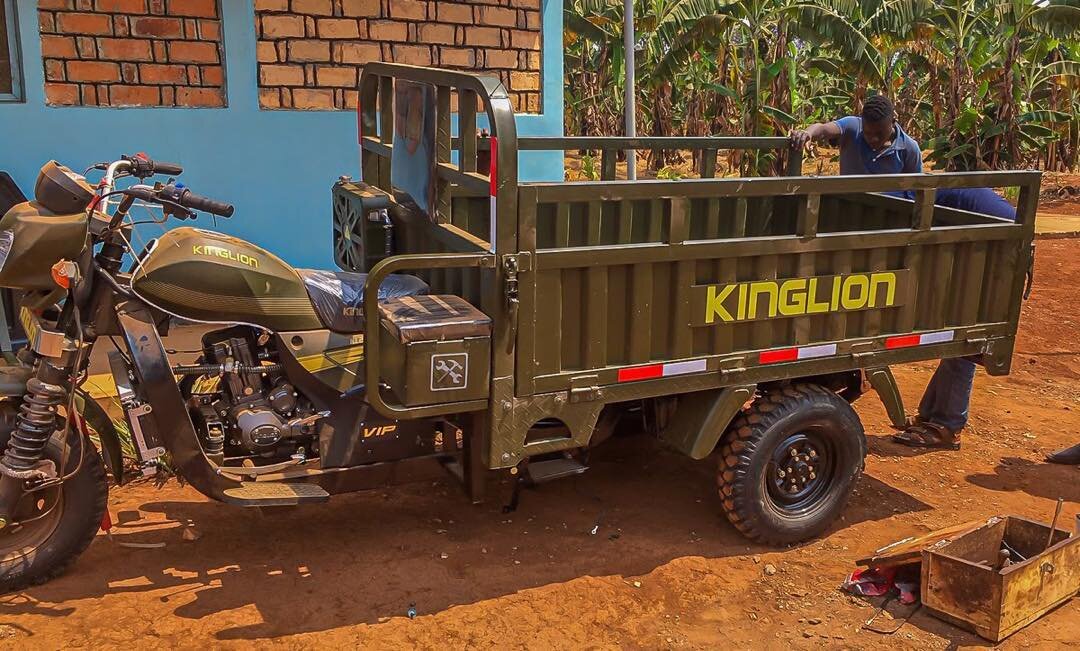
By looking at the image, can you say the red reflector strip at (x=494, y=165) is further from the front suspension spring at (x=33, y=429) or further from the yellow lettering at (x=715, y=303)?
the front suspension spring at (x=33, y=429)

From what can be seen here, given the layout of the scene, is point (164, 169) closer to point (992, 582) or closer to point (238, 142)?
point (238, 142)

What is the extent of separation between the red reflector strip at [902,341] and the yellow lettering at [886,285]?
174 mm

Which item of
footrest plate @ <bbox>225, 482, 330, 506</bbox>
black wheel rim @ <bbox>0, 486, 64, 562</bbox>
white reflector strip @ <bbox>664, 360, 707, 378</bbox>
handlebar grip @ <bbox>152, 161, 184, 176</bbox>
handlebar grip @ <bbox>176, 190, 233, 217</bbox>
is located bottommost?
black wheel rim @ <bbox>0, 486, 64, 562</bbox>

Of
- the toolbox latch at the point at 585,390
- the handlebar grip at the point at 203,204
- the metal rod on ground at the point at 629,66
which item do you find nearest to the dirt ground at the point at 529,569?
the toolbox latch at the point at 585,390

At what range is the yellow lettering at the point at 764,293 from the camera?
4.12m

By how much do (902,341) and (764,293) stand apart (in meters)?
0.81

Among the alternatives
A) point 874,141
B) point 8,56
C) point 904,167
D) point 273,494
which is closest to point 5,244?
point 273,494

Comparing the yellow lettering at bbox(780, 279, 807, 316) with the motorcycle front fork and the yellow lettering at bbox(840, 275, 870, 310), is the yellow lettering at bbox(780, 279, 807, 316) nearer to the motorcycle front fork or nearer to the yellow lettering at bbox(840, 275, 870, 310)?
the yellow lettering at bbox(840, 275, 870, 310)

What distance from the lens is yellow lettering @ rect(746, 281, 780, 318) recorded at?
4.12 meters

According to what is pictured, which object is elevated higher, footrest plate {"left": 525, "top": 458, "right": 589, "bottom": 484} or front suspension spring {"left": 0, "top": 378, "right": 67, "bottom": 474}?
front suspension spring {"left": 0, "top": 378, "right": 67, "bottom": 474}

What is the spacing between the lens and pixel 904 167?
227 inches

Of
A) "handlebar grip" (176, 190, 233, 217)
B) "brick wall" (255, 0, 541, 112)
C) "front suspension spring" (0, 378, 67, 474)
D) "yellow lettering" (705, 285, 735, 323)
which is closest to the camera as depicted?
"handlebar grip" (176, 190, 233, 217)

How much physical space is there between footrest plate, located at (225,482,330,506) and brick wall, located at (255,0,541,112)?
359 cm

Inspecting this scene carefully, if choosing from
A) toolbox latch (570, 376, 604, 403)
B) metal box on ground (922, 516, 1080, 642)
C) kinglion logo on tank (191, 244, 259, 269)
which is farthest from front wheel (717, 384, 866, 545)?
kinglion logo on tank (191, 244, 259, 269)
